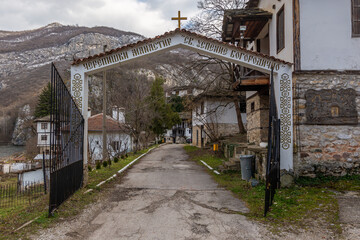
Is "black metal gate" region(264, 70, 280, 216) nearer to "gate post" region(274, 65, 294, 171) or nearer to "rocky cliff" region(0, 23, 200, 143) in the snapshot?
"gate post" region(274, 65, 294, 171)

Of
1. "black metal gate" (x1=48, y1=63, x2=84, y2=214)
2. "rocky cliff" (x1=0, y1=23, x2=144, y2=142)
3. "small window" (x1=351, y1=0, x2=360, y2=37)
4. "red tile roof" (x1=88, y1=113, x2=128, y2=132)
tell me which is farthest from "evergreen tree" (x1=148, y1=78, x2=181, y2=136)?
"rocky cliff" (x1=0, y1=23, x2=144, y2=142)

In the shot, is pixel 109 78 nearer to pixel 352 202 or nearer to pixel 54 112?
pixel 54 112

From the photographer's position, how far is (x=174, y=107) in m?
54.3

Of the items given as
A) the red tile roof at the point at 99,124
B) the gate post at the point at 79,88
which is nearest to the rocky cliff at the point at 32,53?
the red tile roof at the point at 99,124

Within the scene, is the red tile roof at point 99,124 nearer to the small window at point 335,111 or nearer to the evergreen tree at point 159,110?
the evergreen tree at point 159,110

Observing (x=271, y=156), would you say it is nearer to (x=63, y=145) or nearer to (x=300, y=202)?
(x=300, y=202)

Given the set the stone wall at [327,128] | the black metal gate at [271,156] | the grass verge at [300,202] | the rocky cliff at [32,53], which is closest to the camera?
the grass verge at [300,202]

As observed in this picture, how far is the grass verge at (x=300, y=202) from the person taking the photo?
539cm

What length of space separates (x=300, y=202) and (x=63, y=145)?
18.8ft

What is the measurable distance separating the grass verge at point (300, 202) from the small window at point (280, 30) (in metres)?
4.71

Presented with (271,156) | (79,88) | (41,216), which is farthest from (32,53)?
(271,156)

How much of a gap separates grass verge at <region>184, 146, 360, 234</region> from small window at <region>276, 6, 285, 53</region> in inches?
185

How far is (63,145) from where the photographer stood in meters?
6.76

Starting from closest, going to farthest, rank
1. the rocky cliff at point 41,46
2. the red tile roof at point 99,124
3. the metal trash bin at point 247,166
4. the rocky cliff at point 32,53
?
the metal trash bin at point 247,166 → the red tile roof at point 99,124 → the rocky cliff at point 32,53 → the rocky cliff at point 41,46
